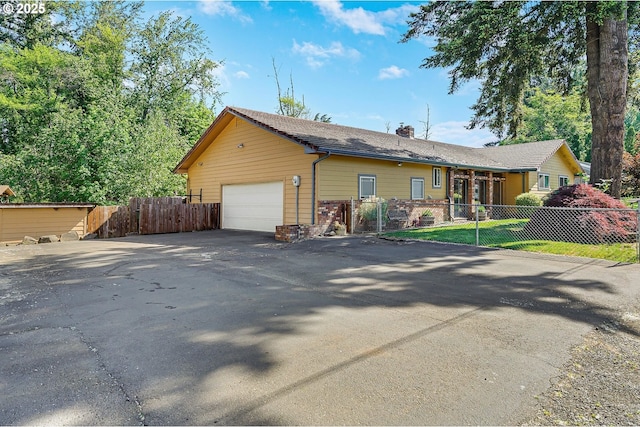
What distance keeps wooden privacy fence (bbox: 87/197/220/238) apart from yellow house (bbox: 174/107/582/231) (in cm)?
117

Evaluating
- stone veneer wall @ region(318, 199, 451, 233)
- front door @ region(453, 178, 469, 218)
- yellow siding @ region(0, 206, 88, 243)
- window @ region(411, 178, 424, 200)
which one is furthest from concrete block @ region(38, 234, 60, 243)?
front door @ region(453, 178, 469, 218)

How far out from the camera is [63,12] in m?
25.3

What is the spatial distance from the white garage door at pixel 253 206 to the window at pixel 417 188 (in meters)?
5.73

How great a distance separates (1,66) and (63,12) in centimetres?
734

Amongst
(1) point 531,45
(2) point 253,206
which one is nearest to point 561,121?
(1) point 531,45

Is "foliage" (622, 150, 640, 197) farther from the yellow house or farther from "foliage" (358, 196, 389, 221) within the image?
"foliage" (358, 196, 389, 221)

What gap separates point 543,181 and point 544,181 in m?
0.17

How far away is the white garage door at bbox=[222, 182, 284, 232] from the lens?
1427cm

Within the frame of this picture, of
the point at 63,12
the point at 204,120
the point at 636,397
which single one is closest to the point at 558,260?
the point at 636,397

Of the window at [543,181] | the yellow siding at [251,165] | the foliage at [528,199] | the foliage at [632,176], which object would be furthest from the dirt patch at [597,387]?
the foliage at [632,176]

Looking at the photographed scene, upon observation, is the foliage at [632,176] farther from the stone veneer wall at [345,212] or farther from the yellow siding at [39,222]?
the yellow siding at [39,222]

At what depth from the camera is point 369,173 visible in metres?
14.0

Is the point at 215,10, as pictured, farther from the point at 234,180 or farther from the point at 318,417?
the point at 318,417

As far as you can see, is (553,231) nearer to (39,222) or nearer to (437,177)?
(437,177)
